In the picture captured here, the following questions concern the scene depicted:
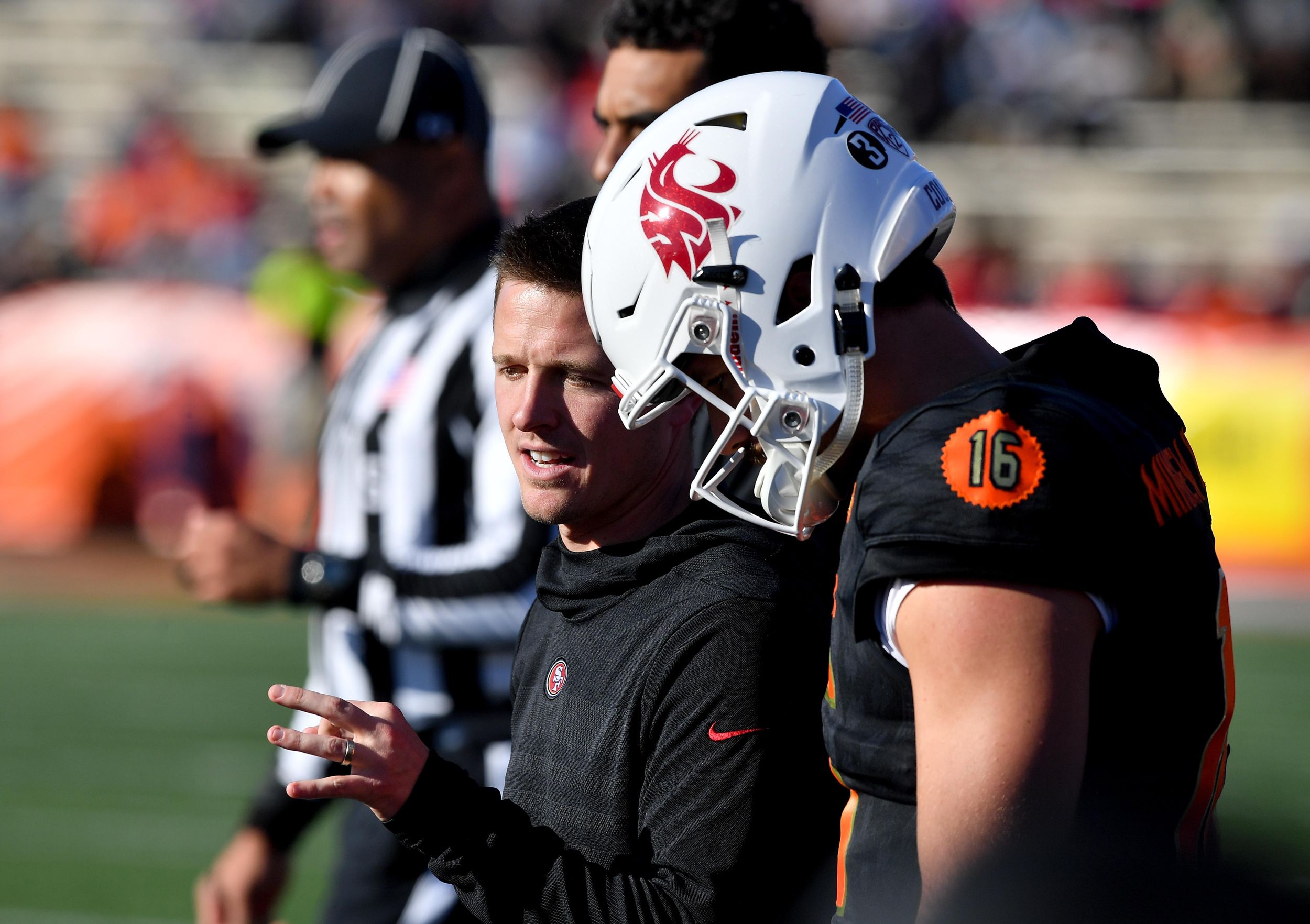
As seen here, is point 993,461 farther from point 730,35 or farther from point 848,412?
point 730,35

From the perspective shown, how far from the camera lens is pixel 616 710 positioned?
2.12 meters

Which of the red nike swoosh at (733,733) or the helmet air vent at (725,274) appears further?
the red nike swoosh at (733,733)

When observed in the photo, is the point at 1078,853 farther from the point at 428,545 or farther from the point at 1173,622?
the point at 428,545

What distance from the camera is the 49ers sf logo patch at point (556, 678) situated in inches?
88.9

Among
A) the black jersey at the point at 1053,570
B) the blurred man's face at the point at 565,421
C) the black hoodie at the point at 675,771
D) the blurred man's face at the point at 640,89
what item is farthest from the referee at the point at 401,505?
the black jersey at the point at 1053,570

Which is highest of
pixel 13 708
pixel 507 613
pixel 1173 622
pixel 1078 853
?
pixel 1173 622

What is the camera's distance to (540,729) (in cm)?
226

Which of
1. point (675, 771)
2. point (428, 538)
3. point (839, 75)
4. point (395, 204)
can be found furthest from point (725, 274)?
point (839, 75)

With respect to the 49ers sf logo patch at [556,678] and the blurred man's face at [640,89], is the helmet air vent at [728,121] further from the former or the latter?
the blurred man's face at [640,89]

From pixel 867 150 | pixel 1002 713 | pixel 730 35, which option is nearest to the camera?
pixel 1002 713

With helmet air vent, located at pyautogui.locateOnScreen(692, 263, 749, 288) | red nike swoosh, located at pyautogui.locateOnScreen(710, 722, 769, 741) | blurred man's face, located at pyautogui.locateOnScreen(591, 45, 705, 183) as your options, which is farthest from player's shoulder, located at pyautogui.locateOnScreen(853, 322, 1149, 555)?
blurred man's face, located at pyautogui.locateOnScreen(591, 45, 705, 183)

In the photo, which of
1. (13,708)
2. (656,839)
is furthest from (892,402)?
(13,708)

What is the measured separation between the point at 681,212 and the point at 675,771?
667 mm

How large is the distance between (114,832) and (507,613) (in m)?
4.17
